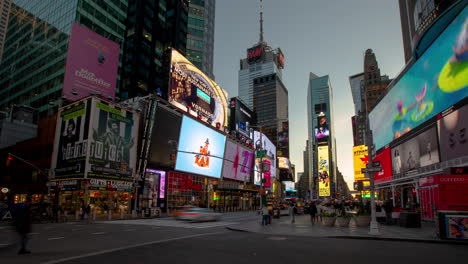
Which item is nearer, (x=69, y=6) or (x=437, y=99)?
(x=437, y=99)

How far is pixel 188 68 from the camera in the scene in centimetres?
5519

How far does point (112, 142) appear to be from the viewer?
1593 inches

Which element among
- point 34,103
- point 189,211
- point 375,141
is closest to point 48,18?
point 34,103

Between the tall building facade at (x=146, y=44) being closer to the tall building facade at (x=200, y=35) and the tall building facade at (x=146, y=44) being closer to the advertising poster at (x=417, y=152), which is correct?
the tall building facade at (x=200, y=35)

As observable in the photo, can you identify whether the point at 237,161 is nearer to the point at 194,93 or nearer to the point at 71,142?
the point at 194,93

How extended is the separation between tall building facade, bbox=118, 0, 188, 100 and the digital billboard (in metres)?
30.5

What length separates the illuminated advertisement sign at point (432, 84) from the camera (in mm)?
28628

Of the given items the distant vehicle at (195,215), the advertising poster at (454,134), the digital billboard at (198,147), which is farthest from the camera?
the digital billboard at (198,147)

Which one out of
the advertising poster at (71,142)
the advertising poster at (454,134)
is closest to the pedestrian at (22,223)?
the advertising poster at (71,142)

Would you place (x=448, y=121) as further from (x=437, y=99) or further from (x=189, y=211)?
(x=189, y=211)

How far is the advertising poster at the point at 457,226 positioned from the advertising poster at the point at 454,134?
57.0 ft

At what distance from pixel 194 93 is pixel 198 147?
987 centimetres

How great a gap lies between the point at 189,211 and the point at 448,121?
27.2 metres

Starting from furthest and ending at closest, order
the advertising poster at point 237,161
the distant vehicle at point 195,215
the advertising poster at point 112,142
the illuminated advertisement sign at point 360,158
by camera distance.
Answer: the illuminated advertisement sign at point 360,158
the advertising poster at point 237,161
the advertising poster at point 112,142
the distant vehicle at point 195,215
